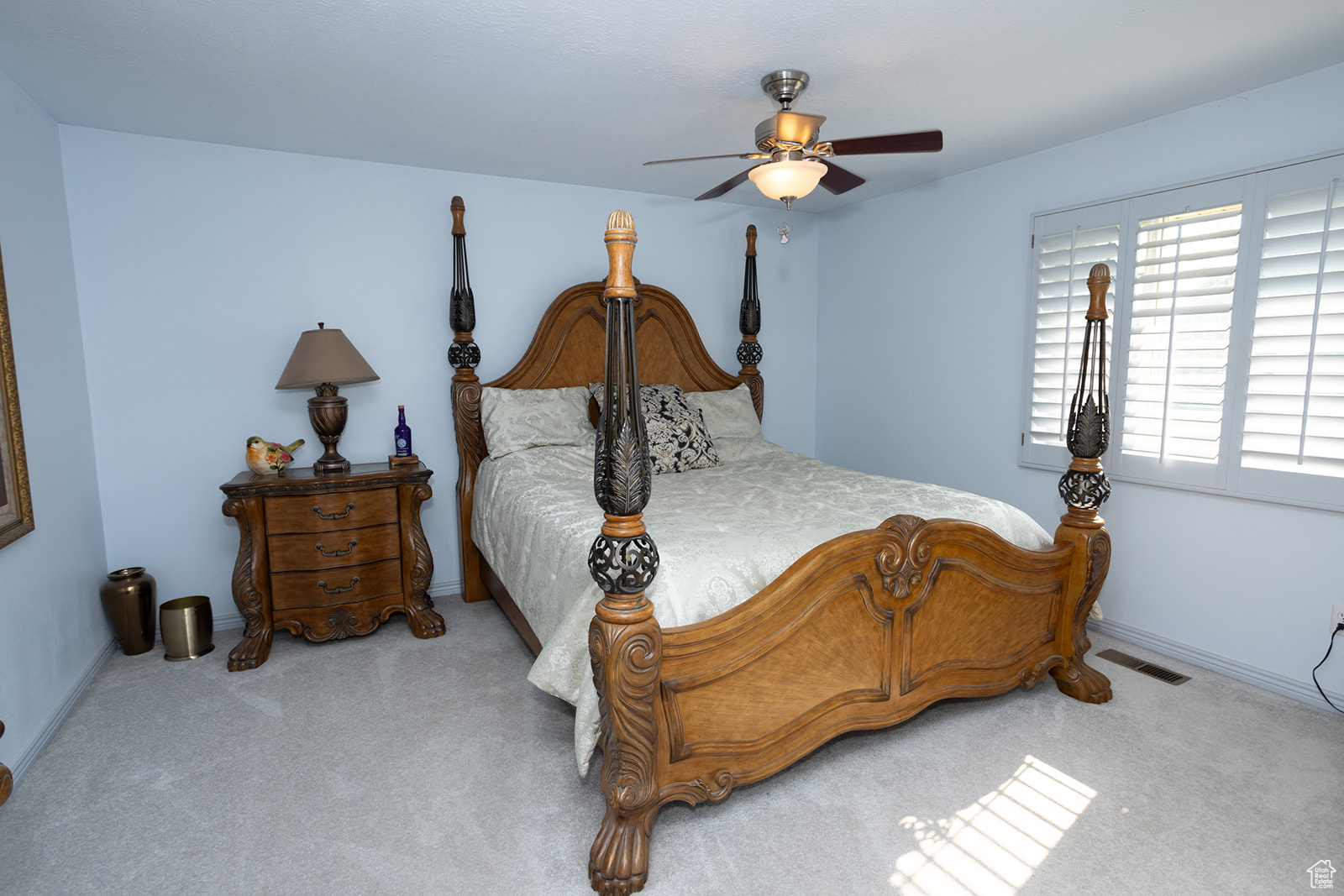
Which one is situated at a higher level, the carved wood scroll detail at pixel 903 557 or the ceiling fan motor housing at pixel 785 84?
the ceiling fan motor housing at pixel 785 84

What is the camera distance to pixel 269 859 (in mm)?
1779

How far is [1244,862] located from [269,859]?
8.24ft

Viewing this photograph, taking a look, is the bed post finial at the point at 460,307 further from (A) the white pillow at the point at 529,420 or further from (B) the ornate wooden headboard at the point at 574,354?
(A) the white pillow at the point at 529,420

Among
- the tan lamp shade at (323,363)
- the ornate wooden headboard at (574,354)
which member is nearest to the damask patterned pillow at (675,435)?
the ornate wooden headboard at (574,354)

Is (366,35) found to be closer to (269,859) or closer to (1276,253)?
(269,859)

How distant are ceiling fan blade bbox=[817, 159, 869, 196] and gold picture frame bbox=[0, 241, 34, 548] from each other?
2.87 meters

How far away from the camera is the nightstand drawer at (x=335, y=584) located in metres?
3.07

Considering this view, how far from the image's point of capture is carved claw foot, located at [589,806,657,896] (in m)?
1.66

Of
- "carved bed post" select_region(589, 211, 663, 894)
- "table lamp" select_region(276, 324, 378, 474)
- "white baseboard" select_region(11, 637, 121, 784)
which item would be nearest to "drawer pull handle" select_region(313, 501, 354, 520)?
"table lamp" select_region(276, 324, 378, 474)

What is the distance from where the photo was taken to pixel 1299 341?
8.18 ft

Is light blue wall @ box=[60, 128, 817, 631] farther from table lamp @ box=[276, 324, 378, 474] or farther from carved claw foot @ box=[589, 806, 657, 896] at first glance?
carved claw foot @ box=[589, 806, 657, 896]

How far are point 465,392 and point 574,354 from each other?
0.67 metres

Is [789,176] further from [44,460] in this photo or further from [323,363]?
[44,460]

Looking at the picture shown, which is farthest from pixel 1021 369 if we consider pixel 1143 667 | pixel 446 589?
pixel 446 589
